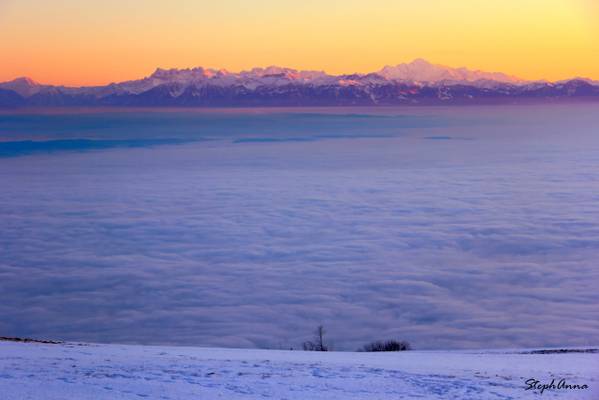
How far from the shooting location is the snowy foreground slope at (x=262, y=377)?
8.70 meters

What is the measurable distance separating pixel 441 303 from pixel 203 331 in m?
15.0

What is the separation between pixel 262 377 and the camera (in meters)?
9.61

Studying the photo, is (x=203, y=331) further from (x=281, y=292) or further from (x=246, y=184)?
(x=246, y=184)

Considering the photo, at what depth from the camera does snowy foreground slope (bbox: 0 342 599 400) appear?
870 cm
